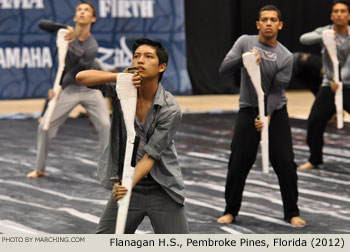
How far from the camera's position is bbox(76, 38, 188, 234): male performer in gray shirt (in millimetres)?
4906

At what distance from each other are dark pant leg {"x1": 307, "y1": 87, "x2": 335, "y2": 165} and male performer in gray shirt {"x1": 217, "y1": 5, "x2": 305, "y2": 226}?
2.51m

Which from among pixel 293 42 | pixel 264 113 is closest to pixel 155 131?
pixel 264 113

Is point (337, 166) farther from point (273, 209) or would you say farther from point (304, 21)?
point (304, 21)

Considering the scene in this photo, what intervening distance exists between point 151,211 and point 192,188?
388 cm

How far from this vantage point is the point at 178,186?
5.03 m

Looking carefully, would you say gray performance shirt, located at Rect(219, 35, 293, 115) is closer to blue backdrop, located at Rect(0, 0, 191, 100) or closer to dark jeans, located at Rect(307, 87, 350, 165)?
dark jeans, located at Rect(307, 87, 350, 165)

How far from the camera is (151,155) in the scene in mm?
4879

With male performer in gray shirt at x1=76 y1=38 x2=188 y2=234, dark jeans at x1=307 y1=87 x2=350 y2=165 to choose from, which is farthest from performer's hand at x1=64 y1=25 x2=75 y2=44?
male performer in gray shirt at x1=76 y1=38 x2=188 y2=234

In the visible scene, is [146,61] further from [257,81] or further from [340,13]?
[340,13]

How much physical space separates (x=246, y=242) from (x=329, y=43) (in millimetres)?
4204

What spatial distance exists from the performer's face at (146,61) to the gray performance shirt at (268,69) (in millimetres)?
2304

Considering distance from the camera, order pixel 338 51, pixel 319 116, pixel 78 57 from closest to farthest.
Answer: pixel 78 57, pixel 338 51, pixel 319 116

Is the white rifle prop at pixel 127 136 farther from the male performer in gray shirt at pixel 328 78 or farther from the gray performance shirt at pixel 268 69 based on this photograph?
the male performer in gray shirt at pixel 328 78

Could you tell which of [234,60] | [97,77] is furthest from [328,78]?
[97,77]
